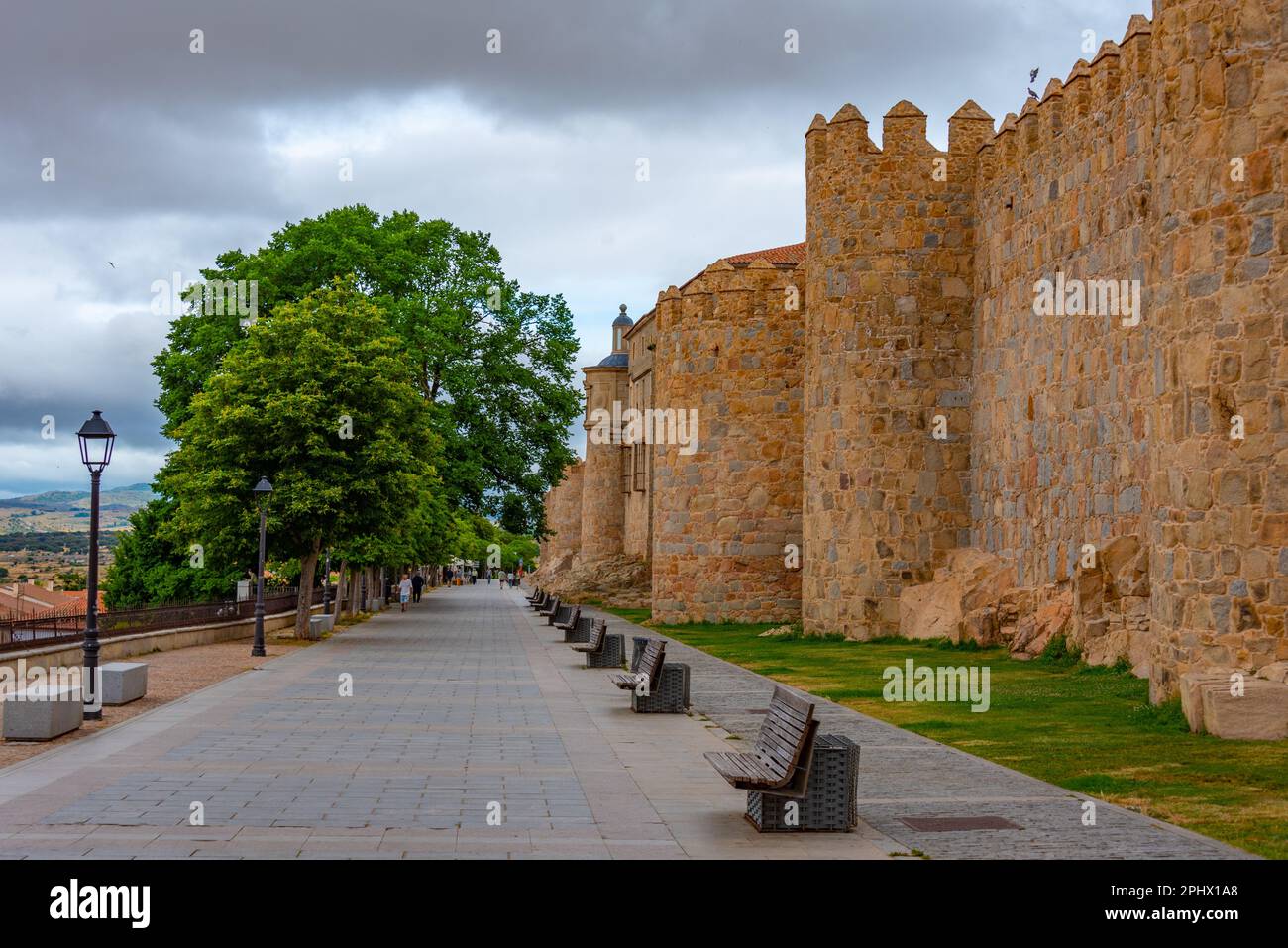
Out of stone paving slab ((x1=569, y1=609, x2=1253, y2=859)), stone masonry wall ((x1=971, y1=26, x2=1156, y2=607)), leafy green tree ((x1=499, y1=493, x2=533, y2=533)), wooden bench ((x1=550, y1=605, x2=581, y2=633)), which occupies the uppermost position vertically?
stone masonry wall ((x1=971, y1=26, x2=1156, y2=607))

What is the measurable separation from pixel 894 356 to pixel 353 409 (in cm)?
1269

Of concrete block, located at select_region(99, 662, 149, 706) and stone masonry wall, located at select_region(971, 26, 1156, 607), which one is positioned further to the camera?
stone masonry wall, located at select_region(971, 26, 1156, 607)

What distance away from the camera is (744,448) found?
38969 mm

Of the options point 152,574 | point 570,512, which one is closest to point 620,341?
point 570,512

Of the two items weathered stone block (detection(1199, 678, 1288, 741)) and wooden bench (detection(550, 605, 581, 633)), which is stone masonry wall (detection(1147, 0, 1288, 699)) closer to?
weathered stone block (detection(1199, 678, 1288, 741))

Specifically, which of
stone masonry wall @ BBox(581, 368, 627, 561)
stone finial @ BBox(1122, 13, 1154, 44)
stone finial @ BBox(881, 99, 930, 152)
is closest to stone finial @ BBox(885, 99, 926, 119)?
stone finial @ BBox(881, 99, 930, 152)

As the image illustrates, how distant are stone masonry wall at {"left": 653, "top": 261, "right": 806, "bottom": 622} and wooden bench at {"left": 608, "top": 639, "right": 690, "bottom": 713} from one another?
2128 cm

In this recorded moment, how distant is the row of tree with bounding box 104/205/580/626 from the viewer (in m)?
32.0

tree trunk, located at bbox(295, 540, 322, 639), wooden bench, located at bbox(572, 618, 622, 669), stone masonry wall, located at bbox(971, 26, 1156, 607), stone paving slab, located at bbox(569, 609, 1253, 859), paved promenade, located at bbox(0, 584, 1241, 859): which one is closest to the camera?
stone paving slab, located at bbox(569, 609, 1253, 859)

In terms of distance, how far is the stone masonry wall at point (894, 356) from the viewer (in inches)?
1174

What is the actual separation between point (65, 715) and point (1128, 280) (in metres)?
16.8

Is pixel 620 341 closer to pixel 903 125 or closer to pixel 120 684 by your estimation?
pixel 903 125
